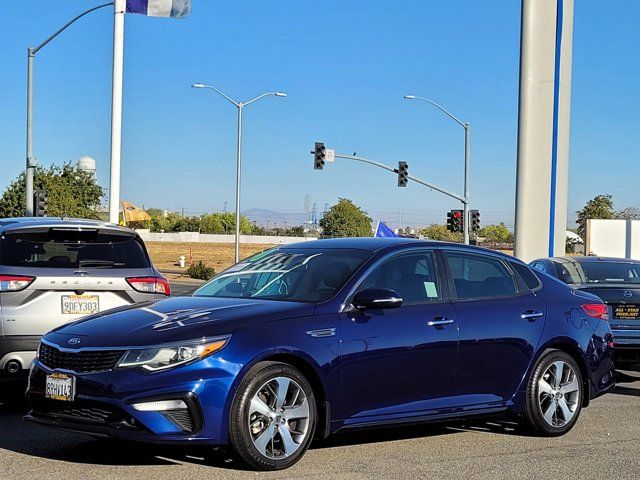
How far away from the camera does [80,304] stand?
28.9ft

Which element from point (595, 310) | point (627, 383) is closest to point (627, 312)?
point (627, 383)

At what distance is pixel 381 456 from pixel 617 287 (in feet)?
18.5

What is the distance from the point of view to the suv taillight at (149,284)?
923 centimetres

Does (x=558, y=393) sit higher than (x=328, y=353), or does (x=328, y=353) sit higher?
(x=328, y=353)

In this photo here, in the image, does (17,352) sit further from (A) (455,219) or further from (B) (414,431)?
(A) (455,219)

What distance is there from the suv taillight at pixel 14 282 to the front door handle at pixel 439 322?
11.4 feet

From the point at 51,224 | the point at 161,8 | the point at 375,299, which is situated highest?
the point at 161,8

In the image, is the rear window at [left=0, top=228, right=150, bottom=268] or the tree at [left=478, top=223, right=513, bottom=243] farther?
the tree at [left=478, top=223, right=513, bottom=243]

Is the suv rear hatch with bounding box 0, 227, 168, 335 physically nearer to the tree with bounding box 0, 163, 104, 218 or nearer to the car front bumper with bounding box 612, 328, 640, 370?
the car front bumper with bounding box 612, 328, 640, 370

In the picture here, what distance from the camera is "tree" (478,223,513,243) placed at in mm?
165250

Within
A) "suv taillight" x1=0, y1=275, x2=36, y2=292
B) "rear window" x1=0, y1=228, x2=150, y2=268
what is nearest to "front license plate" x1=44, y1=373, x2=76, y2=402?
"suv taillight" x1=0, y1=275, x2=36, y2=292

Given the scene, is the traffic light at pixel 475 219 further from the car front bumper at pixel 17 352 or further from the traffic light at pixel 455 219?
the car front bumper at pixel 17 352

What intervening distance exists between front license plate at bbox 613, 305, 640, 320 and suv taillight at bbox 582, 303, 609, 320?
257 cm

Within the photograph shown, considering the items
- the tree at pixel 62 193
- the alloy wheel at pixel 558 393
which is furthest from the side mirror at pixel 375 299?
the tree at pixel 62 193
